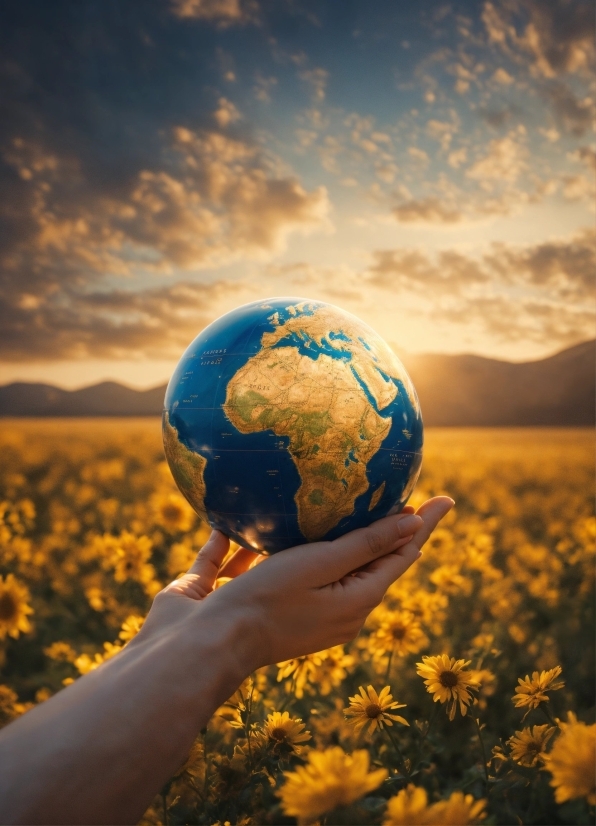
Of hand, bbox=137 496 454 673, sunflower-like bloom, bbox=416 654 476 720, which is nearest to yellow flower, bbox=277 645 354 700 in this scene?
hand, bbox=137 496 454 673

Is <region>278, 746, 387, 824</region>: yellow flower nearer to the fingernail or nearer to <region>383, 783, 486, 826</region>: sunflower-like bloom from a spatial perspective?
<region>383, 783, 486, 826</region>: sunflower-like bloom

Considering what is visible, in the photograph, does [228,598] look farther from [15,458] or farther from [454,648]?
[15,458]

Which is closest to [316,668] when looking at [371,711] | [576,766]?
[371,711]

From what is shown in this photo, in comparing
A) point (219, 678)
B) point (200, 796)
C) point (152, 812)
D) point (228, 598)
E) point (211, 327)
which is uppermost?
point (211, 327)

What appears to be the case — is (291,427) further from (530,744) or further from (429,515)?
(530,744)

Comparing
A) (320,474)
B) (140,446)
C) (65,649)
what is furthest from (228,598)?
(140,446)

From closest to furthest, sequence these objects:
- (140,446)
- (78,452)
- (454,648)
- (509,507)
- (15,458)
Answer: (454,648)
(509,507)
(15,458)
(78,452)
(140,446)

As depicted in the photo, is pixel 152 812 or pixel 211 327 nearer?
pixel 152 812
